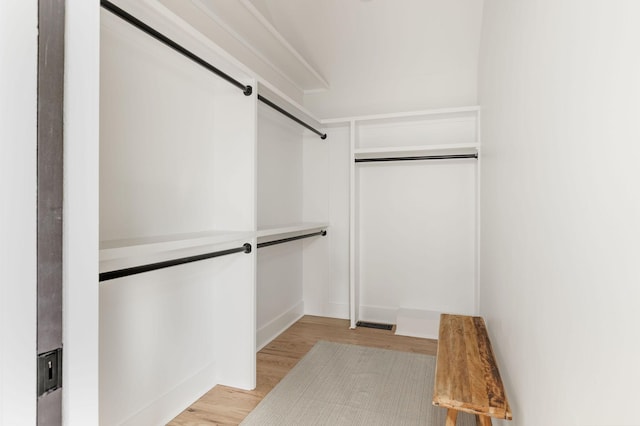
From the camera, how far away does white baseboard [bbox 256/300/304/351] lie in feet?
9.24

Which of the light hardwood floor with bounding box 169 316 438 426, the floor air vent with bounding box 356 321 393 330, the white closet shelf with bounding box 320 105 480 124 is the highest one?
the white closet shelf with bounding box 320 105 480 124

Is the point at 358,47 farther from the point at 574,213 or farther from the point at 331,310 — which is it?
the point at 574,213

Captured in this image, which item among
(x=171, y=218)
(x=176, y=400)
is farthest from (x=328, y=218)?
(x=176, y=400)

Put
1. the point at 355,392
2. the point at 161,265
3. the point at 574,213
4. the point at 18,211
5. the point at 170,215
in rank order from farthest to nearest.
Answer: the point at 355,392 → the point at 170,215 → the point at 161,265 → the point at 574,213 → the point at 18,211

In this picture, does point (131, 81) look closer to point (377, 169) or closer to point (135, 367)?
point (135, 367)

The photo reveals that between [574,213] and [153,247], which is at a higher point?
[574,213]

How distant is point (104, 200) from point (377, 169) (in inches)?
96.6

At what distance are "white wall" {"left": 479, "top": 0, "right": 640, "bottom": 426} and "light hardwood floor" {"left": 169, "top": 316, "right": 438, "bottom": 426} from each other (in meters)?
1.41

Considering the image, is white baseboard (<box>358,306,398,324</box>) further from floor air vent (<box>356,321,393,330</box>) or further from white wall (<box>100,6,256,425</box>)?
white wall (<box>100,6,256,425</box>)

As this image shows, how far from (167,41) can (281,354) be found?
2175mm

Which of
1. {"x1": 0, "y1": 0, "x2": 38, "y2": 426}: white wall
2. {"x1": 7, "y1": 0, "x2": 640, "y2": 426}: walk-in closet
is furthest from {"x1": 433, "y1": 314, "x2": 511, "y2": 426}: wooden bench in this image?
{"x1": 0, "y1": 0, "x2": 38, "y2": 426}: white wall

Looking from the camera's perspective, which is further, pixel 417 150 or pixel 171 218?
pixel 417 150

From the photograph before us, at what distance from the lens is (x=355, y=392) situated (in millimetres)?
2119

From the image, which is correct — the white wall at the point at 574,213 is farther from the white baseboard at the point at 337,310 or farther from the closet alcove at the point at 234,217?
the white baseboard at the point at 337,310
